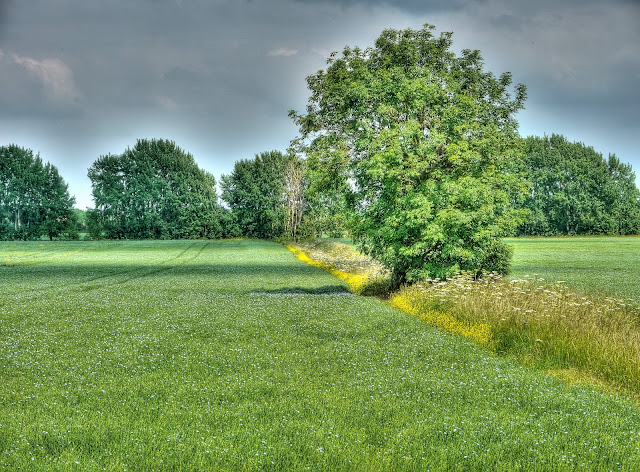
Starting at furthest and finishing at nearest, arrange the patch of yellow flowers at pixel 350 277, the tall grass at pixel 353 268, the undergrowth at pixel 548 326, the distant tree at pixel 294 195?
the distant tree at pixel 294 195 → the patch of yellow flowers at pixel 350 277 → the tall grass at pixel 353 268 → the undergrowth at pixel 548 326

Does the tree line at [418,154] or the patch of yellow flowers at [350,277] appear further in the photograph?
the patch of yellow flowers at [350,277]

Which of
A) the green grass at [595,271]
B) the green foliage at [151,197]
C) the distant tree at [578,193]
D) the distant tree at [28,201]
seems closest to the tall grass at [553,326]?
the green grass at [595,271]

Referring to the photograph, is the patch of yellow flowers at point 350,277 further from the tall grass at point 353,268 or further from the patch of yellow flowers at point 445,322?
the patch of yellow flowers at point 445,322

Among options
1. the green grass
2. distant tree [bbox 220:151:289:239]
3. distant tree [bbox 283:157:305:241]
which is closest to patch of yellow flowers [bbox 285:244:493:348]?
the green grass

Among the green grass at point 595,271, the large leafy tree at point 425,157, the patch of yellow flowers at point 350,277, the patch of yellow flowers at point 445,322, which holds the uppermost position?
the large leafy tree at point 425,157

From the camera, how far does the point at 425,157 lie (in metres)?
22.8

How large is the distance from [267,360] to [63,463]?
5688 millimetres

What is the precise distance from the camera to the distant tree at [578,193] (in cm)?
9831

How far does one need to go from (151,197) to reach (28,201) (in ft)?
83.6

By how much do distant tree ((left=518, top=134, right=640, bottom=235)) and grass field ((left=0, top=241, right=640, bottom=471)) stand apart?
308 feet

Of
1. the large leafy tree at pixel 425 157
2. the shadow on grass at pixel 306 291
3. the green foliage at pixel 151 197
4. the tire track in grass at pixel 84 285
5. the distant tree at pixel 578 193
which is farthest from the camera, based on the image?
the green foliage at pixel 151 197

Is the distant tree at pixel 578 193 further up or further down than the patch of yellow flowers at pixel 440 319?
further up

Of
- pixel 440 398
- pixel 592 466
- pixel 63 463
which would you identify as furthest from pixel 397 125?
pixel 63 463

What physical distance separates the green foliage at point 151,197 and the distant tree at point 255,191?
442cm
